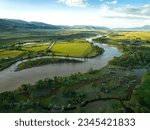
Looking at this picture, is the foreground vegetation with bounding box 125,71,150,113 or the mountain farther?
the mountain

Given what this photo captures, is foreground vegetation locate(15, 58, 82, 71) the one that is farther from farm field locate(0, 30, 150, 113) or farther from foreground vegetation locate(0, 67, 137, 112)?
foreground vegetation locate(0, 67, 137, 112)

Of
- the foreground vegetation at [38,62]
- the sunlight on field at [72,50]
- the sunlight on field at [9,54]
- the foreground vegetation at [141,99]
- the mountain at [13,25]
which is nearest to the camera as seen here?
the foreground vegetation at [141,99]

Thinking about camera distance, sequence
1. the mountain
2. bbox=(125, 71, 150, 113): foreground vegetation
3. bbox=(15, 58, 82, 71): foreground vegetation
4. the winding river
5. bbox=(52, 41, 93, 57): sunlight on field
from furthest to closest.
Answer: the mountain, bbox=(52, 41, 93, 57): sunlight on field, bbox=(15, 58, 82, 71): foreground vegetation, the winding river, bbox=(125, 71, 150, 113): foreground vegetation

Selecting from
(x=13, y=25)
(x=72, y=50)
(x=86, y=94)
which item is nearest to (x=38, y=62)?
(x=72, y=50)

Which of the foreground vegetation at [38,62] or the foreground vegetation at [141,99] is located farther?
the foreground vegetation at [38,62]

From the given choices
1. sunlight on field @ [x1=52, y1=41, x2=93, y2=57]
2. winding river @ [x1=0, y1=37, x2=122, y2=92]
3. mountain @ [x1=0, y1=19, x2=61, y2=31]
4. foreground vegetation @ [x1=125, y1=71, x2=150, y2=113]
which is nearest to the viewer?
foreground vegetation @ [x1=125, y1=71, x2=150, y2=113]

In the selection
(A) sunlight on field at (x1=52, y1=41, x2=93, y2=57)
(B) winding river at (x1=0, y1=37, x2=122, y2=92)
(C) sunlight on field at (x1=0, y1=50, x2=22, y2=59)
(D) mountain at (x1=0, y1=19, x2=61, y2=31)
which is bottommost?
(B) winding river at (x1=0, y1=37, x2=122, y2=92)

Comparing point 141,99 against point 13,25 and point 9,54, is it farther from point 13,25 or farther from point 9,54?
point 13,25

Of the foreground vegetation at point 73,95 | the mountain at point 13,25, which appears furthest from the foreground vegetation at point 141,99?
the mountain at point 13,25

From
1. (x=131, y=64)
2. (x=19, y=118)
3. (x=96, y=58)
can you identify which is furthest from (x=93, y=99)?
(x=96, y=58)

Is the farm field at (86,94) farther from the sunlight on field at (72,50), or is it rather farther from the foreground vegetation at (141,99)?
the sunlight on field at (72,50)

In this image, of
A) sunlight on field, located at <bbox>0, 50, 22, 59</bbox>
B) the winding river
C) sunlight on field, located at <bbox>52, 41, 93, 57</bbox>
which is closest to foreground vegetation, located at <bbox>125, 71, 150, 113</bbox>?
the winding river

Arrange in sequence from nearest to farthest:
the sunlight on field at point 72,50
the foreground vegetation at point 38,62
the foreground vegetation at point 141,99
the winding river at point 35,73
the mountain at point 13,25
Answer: the foreground vegetation at point 141,99, the winding river at point 35,73, the foreground vegetation at point 38,62, the sunlight on field at point 72,50, the mountain at point 13,25
